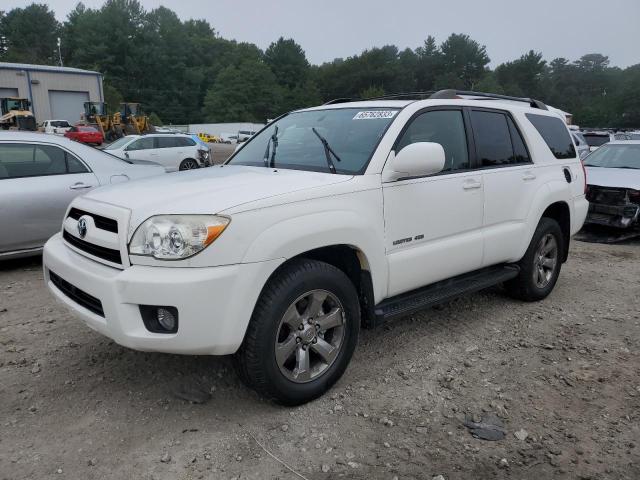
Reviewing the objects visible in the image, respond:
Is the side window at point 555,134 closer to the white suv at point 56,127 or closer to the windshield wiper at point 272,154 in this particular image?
the windshield wiper at point 272,154

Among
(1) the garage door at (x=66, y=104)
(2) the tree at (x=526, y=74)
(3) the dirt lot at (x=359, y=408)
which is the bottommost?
(3) the dirt lot at (x=359, y=408)

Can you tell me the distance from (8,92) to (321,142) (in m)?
51.5

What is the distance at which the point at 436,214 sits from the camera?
3.69 metres

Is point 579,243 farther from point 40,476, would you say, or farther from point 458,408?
point 40,476

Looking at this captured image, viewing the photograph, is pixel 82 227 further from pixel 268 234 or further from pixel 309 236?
pixel 309 236

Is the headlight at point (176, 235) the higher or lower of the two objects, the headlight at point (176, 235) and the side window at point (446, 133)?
the lower

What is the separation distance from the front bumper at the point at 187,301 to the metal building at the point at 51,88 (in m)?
50.6

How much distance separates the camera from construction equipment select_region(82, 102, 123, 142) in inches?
1442

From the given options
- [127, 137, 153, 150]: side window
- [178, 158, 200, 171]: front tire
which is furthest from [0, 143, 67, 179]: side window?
[178, 158, 200, 171]: front tire

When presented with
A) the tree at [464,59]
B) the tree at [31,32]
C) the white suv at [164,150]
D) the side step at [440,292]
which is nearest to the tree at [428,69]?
the tree at [464,59]

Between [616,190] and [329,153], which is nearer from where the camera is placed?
[329,153]

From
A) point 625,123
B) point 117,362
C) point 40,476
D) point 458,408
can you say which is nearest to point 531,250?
point 458,408

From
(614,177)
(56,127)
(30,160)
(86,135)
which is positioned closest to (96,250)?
(30,160)

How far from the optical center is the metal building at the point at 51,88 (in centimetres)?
4562
